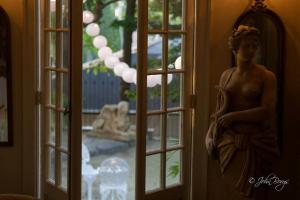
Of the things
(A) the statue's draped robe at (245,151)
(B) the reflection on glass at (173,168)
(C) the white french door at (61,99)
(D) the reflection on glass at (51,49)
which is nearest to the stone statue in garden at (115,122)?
(B) the reflection on glass at (173,168)

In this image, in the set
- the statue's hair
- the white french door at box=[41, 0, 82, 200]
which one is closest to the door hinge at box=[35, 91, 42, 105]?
the white french door at box=[41, 0, 82, 200]

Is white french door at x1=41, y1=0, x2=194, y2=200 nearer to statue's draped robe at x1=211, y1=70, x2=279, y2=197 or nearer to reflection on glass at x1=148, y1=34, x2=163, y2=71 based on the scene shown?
reflection on glass at x1=148, y1=34, x2=163, y2=71

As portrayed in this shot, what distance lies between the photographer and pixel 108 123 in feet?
25.5

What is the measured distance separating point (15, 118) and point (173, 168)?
1.30 metres

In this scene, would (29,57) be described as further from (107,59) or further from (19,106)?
(107,59)

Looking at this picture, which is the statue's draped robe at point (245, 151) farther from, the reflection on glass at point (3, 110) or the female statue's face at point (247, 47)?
the reflection on glass at point (3, 110)

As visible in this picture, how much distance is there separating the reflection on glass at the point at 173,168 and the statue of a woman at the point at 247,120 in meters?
0.68

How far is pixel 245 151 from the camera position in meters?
2.96

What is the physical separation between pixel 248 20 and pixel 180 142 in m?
1.09

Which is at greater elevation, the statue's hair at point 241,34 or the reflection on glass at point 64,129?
the statue's hair at point 241,34

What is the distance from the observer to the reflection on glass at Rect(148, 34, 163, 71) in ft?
11.5

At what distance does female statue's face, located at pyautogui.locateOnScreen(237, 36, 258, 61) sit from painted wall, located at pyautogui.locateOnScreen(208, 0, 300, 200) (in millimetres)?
665

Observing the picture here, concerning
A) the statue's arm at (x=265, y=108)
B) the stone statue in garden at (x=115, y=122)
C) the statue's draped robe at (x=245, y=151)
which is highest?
the statue's arm at (x=265, y=108)

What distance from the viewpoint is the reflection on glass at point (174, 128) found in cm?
368
